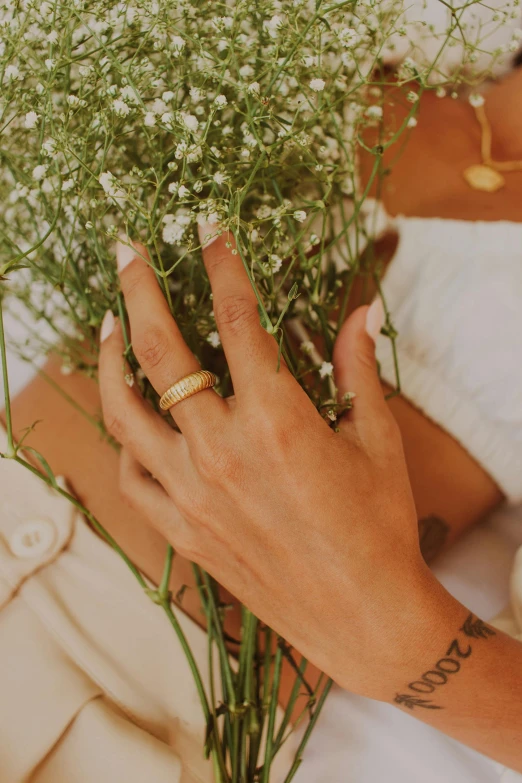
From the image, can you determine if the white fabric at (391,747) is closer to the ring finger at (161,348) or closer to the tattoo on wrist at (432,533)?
the tattoo on wrist at (432,533)

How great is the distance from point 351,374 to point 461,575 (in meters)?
0.63

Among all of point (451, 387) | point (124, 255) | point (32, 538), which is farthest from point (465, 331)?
point (32, 538)

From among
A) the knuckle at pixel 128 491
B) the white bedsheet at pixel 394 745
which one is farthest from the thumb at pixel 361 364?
the white bedsheet at pixel 394 745

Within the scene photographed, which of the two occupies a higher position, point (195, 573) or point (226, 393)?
point (226, 393)

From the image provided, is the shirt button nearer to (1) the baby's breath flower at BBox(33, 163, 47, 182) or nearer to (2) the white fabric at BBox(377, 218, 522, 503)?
(1) the baby's breath flower at BBox(33, 163, 47, 182)

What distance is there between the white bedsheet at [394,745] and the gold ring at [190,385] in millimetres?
746

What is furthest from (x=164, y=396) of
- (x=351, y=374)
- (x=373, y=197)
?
(x=373, y=197)

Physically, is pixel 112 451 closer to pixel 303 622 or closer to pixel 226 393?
pixel 226 393

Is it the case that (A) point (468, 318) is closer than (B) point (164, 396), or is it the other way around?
(B) point (164, 396)

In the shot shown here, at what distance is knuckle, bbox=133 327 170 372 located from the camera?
748 millimetres

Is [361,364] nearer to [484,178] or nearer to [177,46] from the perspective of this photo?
[177,46]

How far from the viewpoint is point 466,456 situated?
1112mm

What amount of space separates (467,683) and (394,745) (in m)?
0.38

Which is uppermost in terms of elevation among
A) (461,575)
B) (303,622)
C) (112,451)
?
(112,451)
